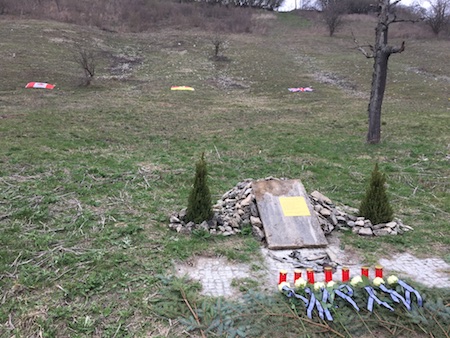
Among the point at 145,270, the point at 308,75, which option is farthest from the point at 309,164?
the point at 308,75

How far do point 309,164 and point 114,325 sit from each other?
577 centimetres

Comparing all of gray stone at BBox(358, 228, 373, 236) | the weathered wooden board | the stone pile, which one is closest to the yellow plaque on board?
the weathered wooden board

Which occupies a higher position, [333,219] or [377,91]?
[377,91]

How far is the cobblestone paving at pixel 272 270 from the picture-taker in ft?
12.5

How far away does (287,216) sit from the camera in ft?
16.1

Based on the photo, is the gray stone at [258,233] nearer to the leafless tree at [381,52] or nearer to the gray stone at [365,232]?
the gray stone at [365,232]

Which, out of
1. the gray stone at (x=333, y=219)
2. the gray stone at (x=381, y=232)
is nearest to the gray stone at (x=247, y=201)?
the gray stone at (x=333, y=219)

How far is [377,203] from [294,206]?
108cm

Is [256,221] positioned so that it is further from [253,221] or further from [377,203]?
[377,203]

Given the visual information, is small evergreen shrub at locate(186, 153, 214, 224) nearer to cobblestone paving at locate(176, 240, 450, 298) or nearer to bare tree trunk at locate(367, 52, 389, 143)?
cobblestone paving at locate(176, 240, 450, 298)

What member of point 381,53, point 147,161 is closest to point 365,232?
point 147,161

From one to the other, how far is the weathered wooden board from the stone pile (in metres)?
0.13

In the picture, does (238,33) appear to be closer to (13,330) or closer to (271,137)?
(271,137)

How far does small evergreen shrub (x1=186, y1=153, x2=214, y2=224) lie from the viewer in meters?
4.81
